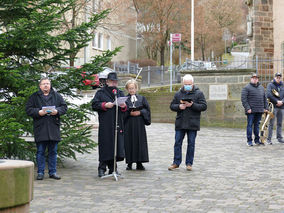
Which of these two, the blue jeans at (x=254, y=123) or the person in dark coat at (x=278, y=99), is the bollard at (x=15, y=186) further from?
the person in dark coat at (x=278, y=99)

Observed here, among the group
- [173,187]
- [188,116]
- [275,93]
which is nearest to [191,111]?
[188,116]

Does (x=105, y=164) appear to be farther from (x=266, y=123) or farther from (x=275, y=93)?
(x=275, y=93)

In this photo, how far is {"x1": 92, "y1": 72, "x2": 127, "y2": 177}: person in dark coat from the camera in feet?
29.1

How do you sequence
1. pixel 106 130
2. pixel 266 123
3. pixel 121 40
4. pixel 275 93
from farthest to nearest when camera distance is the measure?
pixel 121 40 < pixel 275 93 < pixel 266 123 < pixel 106 130

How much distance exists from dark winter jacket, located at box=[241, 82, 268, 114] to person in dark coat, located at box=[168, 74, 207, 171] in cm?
445

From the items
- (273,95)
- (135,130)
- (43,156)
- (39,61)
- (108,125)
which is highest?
(39,61)

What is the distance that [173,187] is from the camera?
7.91 meters

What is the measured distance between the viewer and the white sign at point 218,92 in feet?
66.1

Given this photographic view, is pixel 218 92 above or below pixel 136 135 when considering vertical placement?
above

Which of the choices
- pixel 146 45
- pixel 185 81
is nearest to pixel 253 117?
pixel 185 81

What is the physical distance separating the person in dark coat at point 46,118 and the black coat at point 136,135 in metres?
1.59

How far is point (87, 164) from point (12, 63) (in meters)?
2.59

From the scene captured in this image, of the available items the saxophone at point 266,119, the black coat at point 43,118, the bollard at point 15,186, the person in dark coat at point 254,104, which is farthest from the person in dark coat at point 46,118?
the saxophone at point 266,119

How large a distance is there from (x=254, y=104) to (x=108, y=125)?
246 inches
